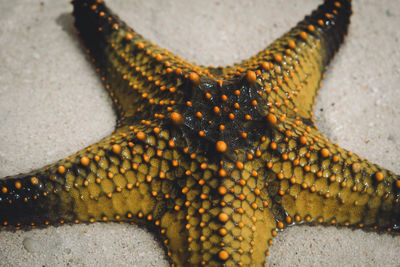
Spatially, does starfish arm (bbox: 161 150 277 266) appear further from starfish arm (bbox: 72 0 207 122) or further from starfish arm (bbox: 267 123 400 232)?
starfish arm (bbox: 72 0 207 122)

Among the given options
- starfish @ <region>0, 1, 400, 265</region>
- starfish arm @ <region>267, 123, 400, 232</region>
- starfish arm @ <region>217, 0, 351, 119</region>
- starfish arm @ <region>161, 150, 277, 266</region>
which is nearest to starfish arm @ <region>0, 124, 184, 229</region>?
starfish @ <region>0, 1, 400, 265</region>

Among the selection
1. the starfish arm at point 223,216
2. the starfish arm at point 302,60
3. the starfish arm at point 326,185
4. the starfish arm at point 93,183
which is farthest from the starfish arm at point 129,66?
the starfish arm at point 326,185

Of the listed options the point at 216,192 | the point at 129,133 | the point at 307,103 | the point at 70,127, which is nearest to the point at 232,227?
the point at 216,192

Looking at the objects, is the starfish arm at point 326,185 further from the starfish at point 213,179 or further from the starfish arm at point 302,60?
the starfish arm at point 302,60

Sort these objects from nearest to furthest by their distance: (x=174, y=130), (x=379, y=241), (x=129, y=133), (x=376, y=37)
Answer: (x=174, y=130), (x=129, y=133), (x=379, y=241), (x=376, y=37)

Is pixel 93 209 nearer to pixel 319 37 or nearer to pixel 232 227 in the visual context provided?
pixel 232 227

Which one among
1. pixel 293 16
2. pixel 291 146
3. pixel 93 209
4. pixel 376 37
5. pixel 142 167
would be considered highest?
pixel 376 37

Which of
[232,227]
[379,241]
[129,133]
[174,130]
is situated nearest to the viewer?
[232,227]
